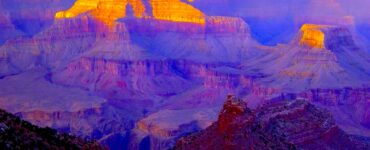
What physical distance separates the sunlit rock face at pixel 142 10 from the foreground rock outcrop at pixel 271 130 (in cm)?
7393

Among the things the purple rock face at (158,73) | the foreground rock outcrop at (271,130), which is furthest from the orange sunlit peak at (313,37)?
the foreground rock outcrop at (271,130)

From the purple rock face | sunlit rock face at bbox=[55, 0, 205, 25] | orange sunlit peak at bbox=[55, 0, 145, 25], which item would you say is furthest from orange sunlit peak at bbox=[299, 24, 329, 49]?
orange sunlit peak at bbox=[55, 0, 145, 25]

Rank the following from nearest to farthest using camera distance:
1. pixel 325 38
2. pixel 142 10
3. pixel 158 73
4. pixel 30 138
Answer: pixel 30 138
pixel 325 38
pixel 158 73
pixel 142 10

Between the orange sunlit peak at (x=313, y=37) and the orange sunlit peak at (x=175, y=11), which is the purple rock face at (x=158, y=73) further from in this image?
the orange sunlit peak at (x=175, y=11)

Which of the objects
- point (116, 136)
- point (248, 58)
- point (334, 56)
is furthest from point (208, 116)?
point (248, 58)

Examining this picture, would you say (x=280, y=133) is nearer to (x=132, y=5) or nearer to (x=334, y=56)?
(x=334, y=56)

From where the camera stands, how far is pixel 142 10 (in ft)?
350

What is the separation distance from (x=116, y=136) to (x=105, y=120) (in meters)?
5.30

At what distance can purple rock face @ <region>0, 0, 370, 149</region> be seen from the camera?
68.7 m

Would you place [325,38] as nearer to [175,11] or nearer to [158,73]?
[158,73]

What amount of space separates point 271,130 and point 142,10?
8102 centimetres

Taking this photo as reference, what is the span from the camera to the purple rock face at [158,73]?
225ft

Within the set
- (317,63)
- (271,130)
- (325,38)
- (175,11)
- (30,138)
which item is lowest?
(271,130)

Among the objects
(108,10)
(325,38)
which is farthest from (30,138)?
(108,10)
